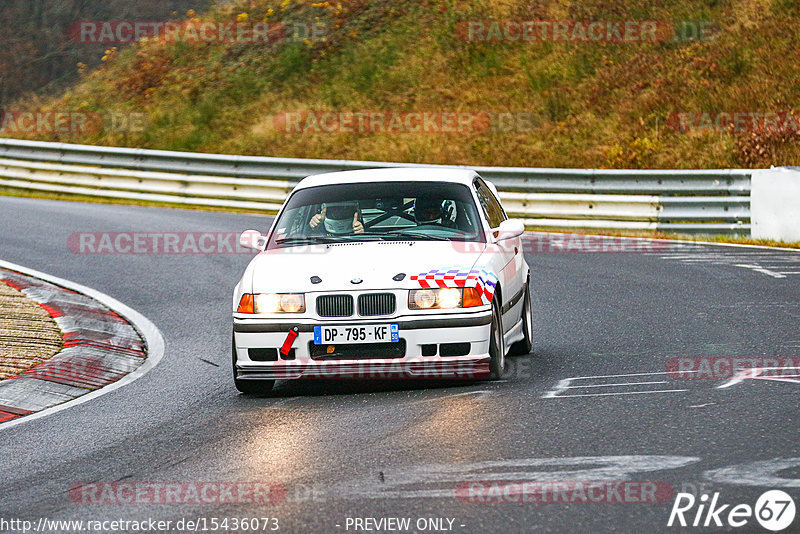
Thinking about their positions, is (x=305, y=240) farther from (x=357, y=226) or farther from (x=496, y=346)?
(x=496, y=346)

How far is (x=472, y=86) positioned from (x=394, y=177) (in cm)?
2252

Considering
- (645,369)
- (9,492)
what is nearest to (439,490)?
(9,492)

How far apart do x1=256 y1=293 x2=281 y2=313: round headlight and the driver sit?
1.03 metres

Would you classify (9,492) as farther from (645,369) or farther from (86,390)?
(645,369)

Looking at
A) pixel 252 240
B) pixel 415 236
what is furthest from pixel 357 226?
pixel 252 240

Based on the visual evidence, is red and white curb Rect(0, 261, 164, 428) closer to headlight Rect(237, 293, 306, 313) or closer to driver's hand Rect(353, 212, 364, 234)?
headlight Rect(237, 293, 306, 313)

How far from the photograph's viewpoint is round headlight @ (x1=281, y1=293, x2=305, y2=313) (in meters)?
7.94

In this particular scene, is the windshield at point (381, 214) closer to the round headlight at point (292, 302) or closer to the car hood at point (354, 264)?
the car hood at point (354, 264)

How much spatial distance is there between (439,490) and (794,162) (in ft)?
64.4

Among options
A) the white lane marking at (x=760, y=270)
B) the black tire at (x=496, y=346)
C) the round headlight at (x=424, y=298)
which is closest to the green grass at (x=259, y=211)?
the white lane marking at (x=760, y=270)

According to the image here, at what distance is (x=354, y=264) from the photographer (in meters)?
8.04

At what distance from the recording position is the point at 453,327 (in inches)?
311

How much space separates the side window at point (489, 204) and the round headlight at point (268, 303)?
6.93 ft

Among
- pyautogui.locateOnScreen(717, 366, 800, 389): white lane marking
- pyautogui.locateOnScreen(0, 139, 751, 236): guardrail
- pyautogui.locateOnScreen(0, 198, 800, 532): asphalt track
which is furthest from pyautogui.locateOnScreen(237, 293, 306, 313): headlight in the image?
pyautogui.locateOnScreen(0, 139, 751, 236): guardrail
